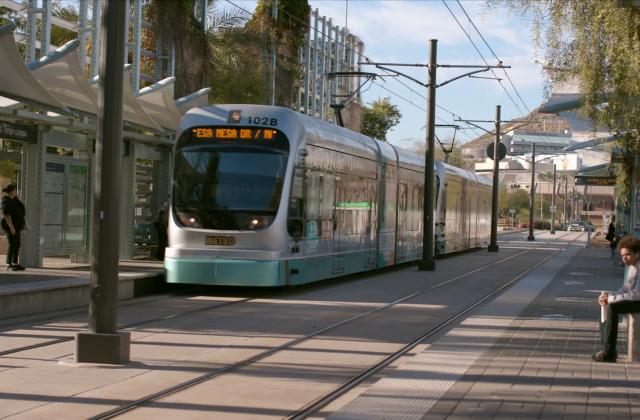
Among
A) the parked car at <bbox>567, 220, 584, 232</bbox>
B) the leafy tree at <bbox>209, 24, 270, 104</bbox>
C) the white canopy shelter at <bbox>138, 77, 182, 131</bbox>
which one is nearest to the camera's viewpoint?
the white canopy shelter at <bbox>138, 77, 182, 131</bbox>

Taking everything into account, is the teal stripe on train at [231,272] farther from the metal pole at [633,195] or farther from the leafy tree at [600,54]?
the metal pole at [633,195]

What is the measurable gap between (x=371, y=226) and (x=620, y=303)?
14512mm

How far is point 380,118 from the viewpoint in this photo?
7781 centimetres

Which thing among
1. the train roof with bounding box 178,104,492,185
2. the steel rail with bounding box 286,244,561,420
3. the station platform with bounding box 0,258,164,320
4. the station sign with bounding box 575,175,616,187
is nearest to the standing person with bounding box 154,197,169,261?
A: the station platform with bounding box 0,258,164,320

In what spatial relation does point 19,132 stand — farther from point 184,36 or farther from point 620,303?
point 620,303

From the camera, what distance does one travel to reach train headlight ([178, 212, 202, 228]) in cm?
1909

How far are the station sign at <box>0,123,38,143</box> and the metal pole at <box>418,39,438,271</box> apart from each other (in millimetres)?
13150

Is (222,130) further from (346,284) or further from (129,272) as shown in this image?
(346,284)

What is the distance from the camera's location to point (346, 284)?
23922mm

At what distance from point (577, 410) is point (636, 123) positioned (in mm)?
10501

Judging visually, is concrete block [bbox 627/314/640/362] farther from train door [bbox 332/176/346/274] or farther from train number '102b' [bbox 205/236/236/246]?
train door [bbox 332/176/346/274]

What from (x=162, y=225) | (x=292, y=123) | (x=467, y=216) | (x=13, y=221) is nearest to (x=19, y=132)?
(x=13, y=221)

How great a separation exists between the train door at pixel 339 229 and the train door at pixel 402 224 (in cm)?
660

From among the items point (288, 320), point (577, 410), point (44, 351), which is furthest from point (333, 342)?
point (577, 410)
